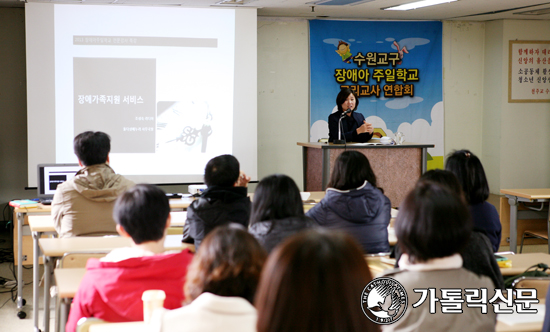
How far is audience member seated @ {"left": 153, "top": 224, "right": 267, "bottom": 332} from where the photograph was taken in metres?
1.03

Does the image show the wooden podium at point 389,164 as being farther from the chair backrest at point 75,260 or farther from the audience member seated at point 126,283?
the audience member seated at point 126,283

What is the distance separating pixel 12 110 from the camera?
6086mm

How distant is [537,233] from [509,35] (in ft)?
12.3

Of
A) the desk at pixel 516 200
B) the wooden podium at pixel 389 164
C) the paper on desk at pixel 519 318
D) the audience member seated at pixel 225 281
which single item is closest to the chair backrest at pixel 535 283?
the paper on desk at pixel 519 318

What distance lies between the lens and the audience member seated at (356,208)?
278 centimetres

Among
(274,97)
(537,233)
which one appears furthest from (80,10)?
(537,233)

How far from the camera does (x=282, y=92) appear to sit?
6898 mm

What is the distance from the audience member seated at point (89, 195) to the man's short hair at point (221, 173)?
2.09 ft

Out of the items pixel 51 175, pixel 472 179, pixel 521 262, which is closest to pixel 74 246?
pixel 51 175

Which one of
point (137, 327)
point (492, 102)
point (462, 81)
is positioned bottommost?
point (137, 327)

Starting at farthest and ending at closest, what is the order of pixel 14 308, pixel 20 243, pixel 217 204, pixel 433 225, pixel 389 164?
pixel 389 164
pixel 14 308
pixel 20 243
pixel 217 204
pixel 433 225

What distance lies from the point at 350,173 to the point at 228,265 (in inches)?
74.4

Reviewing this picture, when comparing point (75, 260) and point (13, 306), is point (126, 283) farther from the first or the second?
point (13, 306)
